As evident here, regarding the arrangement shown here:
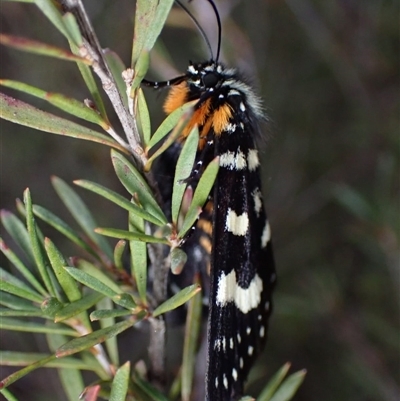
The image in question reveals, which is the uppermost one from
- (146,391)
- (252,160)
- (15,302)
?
(252,160)

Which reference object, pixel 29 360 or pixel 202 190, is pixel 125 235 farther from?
pixel 29 360

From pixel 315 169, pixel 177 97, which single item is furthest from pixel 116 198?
pixel 315 169

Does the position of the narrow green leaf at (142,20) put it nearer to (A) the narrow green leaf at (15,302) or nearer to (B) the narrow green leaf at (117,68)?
(B) the narrow green leaf at (117,68)

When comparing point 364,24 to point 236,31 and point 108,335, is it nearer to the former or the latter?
point 236,31

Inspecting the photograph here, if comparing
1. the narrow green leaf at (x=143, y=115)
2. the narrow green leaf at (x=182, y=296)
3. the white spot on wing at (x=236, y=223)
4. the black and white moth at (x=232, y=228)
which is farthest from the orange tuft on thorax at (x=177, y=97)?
the narrow green leaf at (x=182, y=296)

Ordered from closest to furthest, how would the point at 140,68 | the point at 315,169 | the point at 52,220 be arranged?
the point at 140,68 < the point at 52,220 < the point at 315,169

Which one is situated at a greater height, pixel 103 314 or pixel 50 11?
pixel 50 11
